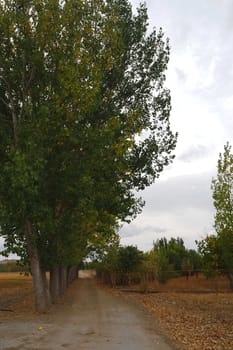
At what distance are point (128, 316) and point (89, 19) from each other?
1324cm

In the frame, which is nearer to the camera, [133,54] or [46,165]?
[46,165]

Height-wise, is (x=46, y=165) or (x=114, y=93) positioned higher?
(x=114, y=93)

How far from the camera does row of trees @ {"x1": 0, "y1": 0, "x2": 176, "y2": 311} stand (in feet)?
66.7

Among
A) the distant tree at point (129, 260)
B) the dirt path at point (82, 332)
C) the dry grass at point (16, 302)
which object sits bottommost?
the dirt path at point (82, 332)

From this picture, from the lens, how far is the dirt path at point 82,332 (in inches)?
488

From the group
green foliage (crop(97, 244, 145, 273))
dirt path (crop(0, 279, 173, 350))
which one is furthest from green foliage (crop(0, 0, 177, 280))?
green foliage (crop(97, 244, 145, 273))

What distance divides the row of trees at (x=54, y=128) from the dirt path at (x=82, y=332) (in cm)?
384

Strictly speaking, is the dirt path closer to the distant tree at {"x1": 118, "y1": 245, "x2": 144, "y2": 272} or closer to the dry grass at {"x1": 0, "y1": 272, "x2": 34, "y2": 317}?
the dry grass at {"x1": 0, "y1": 272, "x2": 34, "y2": 317}

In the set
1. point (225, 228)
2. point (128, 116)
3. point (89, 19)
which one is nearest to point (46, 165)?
point (128, 116)

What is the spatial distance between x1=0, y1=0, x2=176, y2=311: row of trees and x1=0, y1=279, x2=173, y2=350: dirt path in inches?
151

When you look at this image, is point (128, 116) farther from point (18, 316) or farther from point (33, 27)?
point (18, 316)

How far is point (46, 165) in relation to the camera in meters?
21.6

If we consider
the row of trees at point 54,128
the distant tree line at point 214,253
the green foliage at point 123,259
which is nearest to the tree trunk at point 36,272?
the row of trees at point 54,128

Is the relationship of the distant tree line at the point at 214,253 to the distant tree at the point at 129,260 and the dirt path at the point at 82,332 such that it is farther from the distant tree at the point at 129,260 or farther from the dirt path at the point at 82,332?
the dirt path at the point at 82,332
